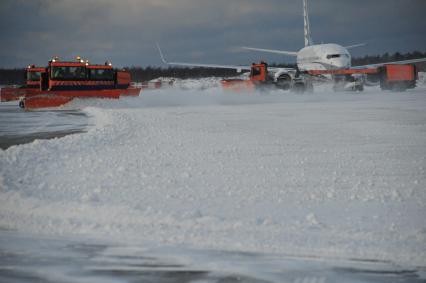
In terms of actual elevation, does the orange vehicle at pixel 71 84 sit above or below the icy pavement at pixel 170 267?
above

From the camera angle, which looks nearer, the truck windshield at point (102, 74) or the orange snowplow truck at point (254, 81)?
the truck windshield at point (102, 74)

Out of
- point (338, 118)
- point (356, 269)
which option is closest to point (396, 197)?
point (356, 269)

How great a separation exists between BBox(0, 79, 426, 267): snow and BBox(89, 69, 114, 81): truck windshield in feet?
45.8

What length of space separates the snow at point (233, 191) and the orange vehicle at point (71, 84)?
43.9 ft

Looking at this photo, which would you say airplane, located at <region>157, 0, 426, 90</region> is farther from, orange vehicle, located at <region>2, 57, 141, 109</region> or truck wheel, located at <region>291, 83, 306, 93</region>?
orange vehicle, located at <region>2, 57, 141, 109</region>

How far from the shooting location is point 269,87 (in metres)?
34.7

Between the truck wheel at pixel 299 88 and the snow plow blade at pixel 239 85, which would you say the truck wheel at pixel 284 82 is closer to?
the truck wheel at pixel 299 88

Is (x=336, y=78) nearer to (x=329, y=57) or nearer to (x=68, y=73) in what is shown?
(x=329, y=57)

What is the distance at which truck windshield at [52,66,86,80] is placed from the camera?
977 inches

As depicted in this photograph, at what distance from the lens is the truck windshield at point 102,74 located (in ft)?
84.6

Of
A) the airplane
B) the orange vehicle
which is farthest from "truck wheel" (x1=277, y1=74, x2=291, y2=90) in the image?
the orange vehicle

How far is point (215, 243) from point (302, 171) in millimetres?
3704

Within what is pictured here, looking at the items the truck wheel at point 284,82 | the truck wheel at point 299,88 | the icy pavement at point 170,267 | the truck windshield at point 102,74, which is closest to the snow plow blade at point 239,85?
the truck wheel at point 284,82

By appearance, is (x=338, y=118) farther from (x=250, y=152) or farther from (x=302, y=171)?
(x=302, y=171)
